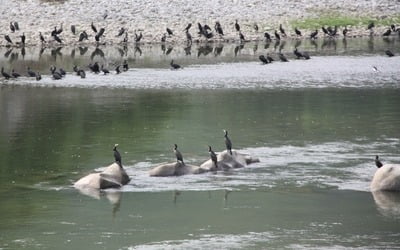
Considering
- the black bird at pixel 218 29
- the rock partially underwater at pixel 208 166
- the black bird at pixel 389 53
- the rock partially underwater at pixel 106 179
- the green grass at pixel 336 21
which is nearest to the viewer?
the rock partially underwater at pixel 106 179

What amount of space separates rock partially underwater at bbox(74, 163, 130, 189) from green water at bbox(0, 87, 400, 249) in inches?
18.0

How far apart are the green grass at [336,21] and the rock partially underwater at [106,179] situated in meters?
49.7

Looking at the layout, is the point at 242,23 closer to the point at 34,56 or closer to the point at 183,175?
the point at 34,56

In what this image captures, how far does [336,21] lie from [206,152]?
47091 mm

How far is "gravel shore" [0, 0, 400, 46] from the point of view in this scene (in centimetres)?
7850

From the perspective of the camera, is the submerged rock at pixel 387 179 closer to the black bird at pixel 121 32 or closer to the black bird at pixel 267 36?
the black bird at pixel 267 36

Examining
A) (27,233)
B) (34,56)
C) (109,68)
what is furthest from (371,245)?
(34,56)

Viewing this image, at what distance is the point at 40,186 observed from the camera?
3234 centimetres

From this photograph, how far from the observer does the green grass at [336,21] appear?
81.2 m

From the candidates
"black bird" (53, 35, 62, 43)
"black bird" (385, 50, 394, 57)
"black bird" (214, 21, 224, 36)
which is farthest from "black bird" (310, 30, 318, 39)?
"black bird" (53, 35, 62, 43)

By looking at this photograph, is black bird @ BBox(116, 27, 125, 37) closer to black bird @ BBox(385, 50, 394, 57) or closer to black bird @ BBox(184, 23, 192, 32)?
black bird @ BBox(184, 23, 192, 32)

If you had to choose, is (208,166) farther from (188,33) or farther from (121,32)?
(121,32)

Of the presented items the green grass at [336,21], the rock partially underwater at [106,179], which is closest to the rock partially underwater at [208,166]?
the rock partially underwater at [106,179]

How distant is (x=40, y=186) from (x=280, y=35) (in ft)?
157
